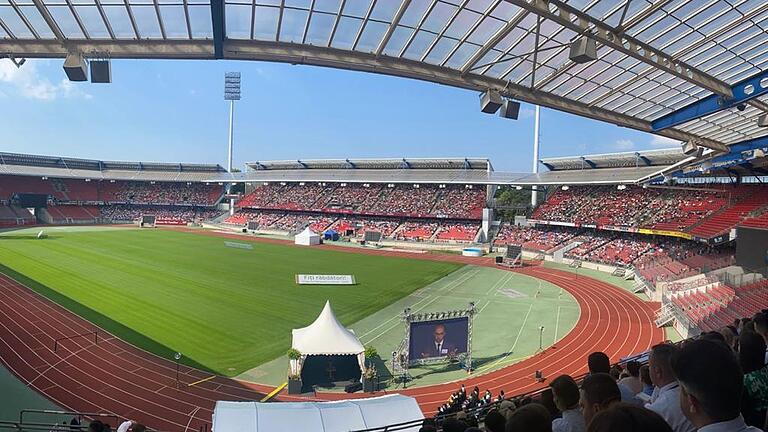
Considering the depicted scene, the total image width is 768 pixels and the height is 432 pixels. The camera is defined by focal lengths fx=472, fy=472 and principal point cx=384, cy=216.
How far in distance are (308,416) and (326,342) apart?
8.27m

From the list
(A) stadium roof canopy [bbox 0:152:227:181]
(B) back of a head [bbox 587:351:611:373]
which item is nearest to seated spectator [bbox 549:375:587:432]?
(B) back of a head [bbox 587:351:611:373]

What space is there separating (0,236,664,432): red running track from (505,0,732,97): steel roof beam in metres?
11.2

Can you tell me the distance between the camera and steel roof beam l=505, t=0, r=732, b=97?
29.3 feet

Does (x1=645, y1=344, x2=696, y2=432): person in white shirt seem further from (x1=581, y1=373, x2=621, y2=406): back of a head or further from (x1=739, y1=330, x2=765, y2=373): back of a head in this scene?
(x1=739, y1=330, x2=765, y2=373): back of a head

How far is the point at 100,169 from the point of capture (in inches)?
3361

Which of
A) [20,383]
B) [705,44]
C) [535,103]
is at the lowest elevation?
[20,383]

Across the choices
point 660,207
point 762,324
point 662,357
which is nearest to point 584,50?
point 762,324

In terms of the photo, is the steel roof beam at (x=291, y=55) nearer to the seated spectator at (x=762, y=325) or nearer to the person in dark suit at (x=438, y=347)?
the seated spectator at (x=762, y=325)

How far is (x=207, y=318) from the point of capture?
2333 cm

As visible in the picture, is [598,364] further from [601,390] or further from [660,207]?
[660,207]

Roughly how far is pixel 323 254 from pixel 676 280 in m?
31.4

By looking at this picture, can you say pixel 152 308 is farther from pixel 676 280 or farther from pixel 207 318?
pixel 676 280

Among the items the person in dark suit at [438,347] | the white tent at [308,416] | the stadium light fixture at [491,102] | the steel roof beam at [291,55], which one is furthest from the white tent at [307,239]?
the white tent at [308,416]

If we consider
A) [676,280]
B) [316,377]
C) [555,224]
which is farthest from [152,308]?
[555,224]
